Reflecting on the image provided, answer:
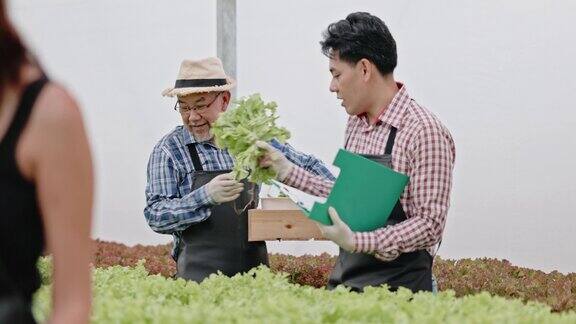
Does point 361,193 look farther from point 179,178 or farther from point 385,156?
point 179,178

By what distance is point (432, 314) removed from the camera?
8.80ft

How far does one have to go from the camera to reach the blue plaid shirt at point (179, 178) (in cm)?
421

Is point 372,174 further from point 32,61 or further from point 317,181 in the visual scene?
point 32,61

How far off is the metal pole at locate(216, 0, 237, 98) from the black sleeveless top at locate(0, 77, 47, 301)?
214 inches

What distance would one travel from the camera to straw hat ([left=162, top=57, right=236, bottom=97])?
14.6 ft

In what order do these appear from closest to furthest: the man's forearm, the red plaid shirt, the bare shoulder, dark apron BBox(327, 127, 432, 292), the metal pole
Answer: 1. the bare shoulder
2. the red plaid shirt
3. dark apron BBox(327, 127, 432, 292)
4. the man's forearm
5. the metal pole

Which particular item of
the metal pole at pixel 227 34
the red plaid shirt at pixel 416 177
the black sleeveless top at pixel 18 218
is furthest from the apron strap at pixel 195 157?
the black sleeveless top at pixel 18 218

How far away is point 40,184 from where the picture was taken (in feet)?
5.01

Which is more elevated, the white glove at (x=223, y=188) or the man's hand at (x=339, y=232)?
the white glove at (x=223, y=188)

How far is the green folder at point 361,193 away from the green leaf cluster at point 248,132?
0.42 m

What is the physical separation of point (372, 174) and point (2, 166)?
6.60 feet

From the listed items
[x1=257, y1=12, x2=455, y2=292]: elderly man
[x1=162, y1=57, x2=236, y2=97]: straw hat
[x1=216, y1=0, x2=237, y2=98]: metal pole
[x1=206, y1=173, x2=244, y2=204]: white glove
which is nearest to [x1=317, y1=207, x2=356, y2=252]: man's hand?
[x1=257, y1=12, x2=455, y2=292]: elderly man

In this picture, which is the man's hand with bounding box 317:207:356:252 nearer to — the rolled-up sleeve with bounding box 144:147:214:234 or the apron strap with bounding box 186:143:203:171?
the rolled-up sleeve with bounding box 144:147:214:234

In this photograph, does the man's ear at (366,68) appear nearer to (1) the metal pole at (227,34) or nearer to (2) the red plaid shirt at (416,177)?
(2) the red plaid shirt at (416,177)
